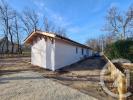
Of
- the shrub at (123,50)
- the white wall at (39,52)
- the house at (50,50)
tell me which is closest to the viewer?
the house at (50,50)

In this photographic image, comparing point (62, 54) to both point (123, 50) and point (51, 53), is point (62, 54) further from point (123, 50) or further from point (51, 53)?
point (123, 50)

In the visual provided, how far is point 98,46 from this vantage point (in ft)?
257

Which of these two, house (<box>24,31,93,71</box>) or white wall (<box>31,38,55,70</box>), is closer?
house (<box>24,31,93,71</box>)

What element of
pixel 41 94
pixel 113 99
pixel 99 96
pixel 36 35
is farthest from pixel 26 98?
pixel 36 35

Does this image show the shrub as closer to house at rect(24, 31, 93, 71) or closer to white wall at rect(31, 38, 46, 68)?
house at rect(24, 31, 93, 71)

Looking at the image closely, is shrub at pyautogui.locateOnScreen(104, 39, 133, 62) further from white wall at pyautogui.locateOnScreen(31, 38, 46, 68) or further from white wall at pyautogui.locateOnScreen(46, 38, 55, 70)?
white wall at pyautogui.locateOnScreen(31, 38, 46, 68)

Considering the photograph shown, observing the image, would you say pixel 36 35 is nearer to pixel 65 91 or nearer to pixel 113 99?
pixel 65 91

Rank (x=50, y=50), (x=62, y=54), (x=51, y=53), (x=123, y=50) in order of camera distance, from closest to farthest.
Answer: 1. (x=51, y=53)
2. (x=50, y=50)
3. (x=62, y=54)
4. (x=123, y=50)

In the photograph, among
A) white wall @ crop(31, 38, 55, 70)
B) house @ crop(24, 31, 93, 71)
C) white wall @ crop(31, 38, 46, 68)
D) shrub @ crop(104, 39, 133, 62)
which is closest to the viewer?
house @ crop(24, 31, 93, 71)

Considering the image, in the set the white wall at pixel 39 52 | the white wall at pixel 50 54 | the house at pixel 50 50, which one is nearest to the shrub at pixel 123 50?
the house at pixel 50 50

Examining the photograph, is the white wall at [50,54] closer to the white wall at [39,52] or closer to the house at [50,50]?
the house at [50,50]

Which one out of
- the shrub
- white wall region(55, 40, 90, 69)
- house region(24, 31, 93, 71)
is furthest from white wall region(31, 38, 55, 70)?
the shrub

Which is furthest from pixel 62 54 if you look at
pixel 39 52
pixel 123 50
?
pixel 123 50

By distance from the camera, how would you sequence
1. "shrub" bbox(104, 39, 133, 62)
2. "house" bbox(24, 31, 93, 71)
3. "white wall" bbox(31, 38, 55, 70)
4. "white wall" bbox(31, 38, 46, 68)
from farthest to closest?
1. "shrub" bbox(104, 39, 133, 62)
2. "white wall" bbox(31, 38, 46, 68)
3. "white wall" bbox(31, 38, 55, 70)
4. "house" bbox(24, 31, 93, 71)
